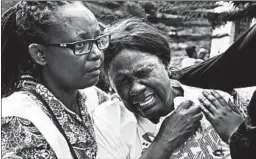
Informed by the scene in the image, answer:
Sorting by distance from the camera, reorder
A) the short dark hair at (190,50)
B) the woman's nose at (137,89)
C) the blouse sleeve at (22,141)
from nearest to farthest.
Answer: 1. the blouse sleeve at (22,141)
2. the woman's nose at (137,89)
3. the short dark hair at (190,50)

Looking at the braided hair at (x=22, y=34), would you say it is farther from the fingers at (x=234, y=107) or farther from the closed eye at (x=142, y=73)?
the fingers at (x=234, y=107)

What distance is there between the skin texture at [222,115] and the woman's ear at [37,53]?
1.30 ft

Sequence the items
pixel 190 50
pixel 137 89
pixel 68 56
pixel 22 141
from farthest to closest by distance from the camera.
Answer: pixel 190 50, pixel 137 89, pixel 68 56, pixel 22 141

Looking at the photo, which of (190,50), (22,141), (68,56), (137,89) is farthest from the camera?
(190,50)

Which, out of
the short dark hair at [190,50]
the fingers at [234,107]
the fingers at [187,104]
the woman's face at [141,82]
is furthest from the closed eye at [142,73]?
the short dark hair at [190,50]

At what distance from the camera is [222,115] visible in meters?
0.93

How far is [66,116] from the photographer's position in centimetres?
92

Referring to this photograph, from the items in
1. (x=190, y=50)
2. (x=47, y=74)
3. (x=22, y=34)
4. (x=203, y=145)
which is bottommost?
(x=203, y=145)

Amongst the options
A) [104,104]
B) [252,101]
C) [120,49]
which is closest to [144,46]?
[120,49]

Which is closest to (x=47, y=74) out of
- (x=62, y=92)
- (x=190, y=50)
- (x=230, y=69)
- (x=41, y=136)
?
(x=62, y=92)

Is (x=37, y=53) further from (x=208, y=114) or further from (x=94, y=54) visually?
(x=208, y=114)

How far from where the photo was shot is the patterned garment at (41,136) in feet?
2.64

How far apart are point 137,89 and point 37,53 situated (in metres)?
0.27

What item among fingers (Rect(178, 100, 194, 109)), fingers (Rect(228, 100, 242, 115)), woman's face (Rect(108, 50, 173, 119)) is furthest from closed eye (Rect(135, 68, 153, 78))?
fingers (Rect(228, 100, 242, 115))
